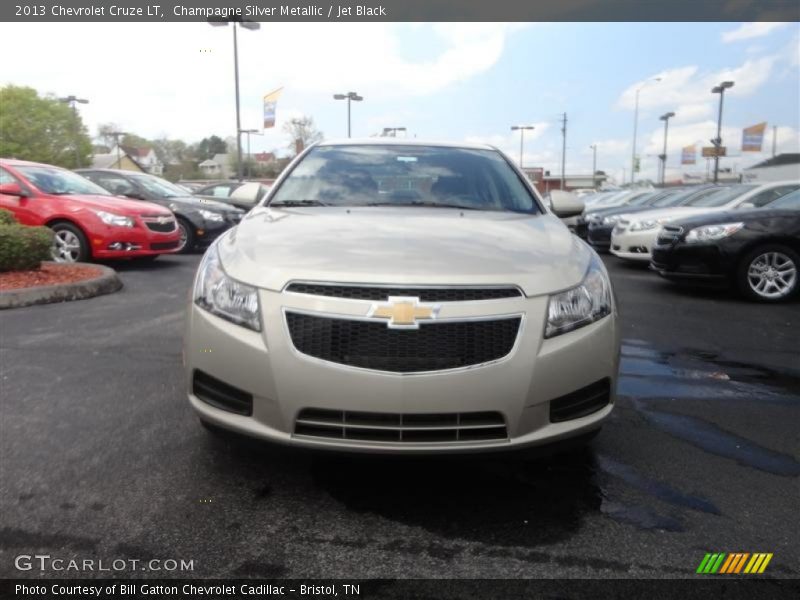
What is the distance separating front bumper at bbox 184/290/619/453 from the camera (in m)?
2.22

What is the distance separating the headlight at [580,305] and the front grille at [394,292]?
0.22 m

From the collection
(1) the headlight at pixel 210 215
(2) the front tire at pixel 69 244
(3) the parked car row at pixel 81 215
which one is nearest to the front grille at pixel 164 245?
(3) the parked car row at pixel 81 215

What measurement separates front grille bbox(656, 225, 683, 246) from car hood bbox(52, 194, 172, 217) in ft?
22.3

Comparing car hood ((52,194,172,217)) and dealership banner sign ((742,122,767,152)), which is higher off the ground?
dealership banner sign ((742,122,767,152))

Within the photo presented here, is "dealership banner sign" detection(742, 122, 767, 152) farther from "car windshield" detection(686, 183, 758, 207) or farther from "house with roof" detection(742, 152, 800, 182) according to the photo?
"car windshield" detection(686, 183, 758, 207)

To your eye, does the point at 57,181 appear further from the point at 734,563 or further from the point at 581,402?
the point at 734,563

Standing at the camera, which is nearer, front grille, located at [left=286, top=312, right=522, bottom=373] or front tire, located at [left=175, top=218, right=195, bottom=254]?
front grille, located at [left=286, top=312, right=522, bottom=373]

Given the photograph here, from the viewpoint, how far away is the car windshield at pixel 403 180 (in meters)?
3.57

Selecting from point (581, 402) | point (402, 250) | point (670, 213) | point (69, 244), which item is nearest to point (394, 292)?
point (402, 250)

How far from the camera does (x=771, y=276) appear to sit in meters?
7.16

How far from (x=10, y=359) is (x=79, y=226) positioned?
14.6ft

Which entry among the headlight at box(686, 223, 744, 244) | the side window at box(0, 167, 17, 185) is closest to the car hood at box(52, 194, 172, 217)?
the side window at box(0, 167, 17, 185)

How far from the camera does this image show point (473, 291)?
2332 mm

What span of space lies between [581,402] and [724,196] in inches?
375
